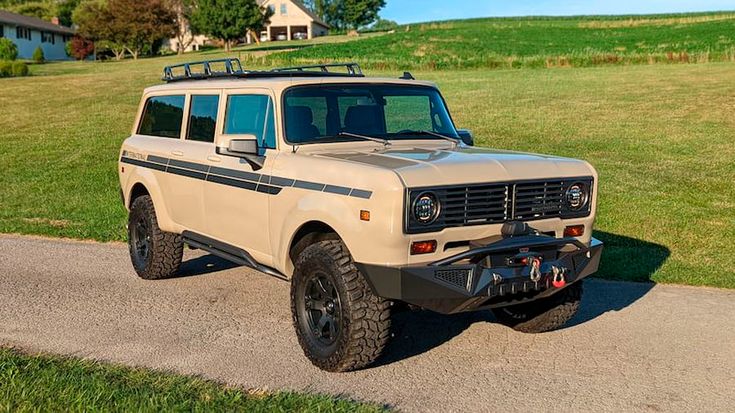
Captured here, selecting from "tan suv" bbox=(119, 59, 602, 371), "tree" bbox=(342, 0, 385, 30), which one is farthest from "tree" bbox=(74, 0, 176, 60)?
"tan suv" bbox=(119, 59, 602, 371)

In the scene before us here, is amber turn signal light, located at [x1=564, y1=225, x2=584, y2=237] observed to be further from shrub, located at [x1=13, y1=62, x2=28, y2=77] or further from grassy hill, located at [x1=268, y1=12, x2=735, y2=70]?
shrub, located at [x1=13, y1=62, x2=28, y2=77]

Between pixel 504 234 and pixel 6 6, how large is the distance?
119 meters

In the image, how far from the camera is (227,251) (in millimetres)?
6855

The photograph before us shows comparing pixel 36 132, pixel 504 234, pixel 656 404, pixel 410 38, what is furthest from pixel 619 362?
pixel 410 38

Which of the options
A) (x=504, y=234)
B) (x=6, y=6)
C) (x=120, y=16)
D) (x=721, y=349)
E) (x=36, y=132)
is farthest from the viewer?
(x=6, y=6)

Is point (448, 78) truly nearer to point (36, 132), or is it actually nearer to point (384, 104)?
point (36, 132)

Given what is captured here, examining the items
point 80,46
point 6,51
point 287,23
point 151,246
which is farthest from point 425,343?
point 287,23

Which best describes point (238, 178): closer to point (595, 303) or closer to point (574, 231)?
point (574, 231)

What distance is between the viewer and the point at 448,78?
35281 millimetres

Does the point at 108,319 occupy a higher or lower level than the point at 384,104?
lower

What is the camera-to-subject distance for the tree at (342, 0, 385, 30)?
123 metres

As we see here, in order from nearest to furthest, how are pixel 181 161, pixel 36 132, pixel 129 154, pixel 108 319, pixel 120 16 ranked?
pixel 108 319, pixel 181 161, pixel 129 154, pixel 36 132, pixel 120 16

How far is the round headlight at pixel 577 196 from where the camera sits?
5.72 meters

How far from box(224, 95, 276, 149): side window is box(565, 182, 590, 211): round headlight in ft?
7.35
